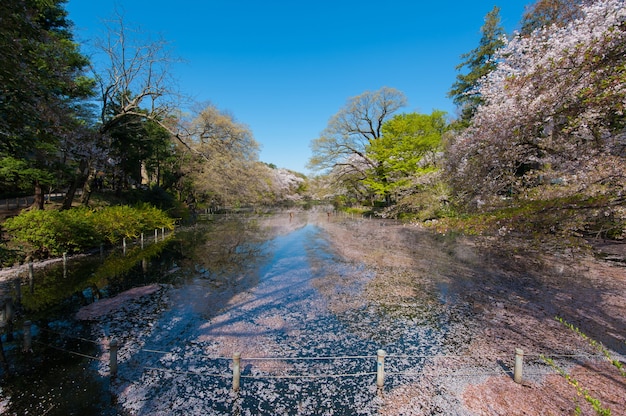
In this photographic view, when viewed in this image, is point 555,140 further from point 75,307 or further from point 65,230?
point 65,230

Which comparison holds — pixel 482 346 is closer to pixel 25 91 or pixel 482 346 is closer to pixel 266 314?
pixel 266 314

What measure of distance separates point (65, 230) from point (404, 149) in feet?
85.4

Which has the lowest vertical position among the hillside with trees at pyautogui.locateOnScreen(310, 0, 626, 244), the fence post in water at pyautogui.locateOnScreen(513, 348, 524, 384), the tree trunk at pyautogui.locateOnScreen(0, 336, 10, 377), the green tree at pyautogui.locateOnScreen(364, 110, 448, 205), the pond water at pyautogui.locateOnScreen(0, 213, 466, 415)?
the pond water at pyautogui.locateOnScreen(0, 213, 466, 415)

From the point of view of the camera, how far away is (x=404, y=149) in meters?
27.0

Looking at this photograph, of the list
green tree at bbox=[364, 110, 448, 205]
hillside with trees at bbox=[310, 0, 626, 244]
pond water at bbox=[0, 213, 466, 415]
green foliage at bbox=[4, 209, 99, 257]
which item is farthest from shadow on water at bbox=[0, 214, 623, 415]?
green tree at bbox=[364, 110, 448, 205]

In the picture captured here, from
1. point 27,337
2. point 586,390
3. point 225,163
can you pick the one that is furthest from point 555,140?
point 225,163

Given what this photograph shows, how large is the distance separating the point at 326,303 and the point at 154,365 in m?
4.72

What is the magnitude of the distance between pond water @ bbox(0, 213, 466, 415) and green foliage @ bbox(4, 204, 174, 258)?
1.44m

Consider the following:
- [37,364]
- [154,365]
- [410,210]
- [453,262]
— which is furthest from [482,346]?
[410,210]

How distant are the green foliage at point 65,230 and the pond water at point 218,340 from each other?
144cm

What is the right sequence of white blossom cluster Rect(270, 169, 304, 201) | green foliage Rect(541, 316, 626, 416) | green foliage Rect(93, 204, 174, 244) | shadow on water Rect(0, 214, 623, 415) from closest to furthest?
green foliage Rect(541, 316, 626, 416) → shadow on water Rect(0, 214, 623, 415) → green foliage Rect(93, 204, 174, 244) → white blossom cluster Rect(270, 169, 304, 201)

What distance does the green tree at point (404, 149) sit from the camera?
88.5 ft

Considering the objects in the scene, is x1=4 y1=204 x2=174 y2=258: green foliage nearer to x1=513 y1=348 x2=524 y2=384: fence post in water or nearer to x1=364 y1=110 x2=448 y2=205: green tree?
x1=513 y1=348 x2=524 y2=384: fence post in water

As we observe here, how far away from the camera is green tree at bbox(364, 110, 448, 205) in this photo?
27.0 meters
